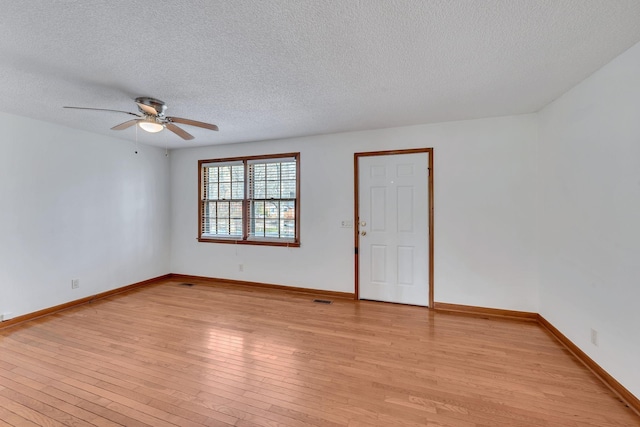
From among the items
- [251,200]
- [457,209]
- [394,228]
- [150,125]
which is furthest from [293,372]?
[251,200]

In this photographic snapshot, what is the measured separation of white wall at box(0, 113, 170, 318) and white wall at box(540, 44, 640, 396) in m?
5.84

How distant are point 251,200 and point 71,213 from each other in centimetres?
244

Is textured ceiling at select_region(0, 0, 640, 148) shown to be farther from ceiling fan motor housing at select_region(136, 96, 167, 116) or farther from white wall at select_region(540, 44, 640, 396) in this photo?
white wall at select_region(540, 44, 640, 396)

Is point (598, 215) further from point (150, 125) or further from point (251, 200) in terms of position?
point (251, 200)

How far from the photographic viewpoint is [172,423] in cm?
169

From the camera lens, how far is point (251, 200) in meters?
4.69

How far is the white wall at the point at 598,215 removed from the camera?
1.87 m

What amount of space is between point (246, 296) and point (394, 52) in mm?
3679

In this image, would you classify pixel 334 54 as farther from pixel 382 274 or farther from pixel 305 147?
pixel 382 274

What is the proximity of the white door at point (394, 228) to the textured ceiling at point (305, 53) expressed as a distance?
2.97 ft

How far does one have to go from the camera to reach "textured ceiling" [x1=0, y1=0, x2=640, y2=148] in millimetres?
1526

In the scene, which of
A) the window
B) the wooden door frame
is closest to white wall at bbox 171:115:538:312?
the wooden door frame

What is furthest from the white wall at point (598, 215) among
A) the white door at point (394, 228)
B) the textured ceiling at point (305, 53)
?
the white door at point (394, 228)

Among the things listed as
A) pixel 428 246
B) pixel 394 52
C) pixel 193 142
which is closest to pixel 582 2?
pixel 394 52
